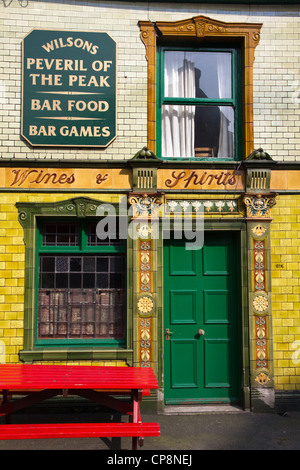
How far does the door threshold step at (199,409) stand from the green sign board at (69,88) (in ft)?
14.1

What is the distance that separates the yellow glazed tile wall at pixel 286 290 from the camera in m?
6.59

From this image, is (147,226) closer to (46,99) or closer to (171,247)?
(171,247)

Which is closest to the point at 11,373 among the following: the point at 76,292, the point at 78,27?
the point at 76,292

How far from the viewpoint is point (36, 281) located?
258 inches

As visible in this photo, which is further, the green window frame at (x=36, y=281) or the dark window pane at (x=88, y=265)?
the dark window pane at (x=88, y=265)

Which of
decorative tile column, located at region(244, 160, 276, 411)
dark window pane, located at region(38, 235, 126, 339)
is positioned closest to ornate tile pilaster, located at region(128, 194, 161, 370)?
dark window pane, located at region(38, 235, 126, 339)

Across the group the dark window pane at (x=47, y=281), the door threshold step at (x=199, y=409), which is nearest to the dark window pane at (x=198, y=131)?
the dark window pane at (x=47, y=281)

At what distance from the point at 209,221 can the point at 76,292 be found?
7.95 feet

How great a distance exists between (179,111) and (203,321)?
3525mm

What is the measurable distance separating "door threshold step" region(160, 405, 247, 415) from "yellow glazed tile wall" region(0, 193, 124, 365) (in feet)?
3.54

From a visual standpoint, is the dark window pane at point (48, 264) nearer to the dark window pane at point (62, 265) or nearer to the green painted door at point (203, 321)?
the dark window pane at point (62, 265)

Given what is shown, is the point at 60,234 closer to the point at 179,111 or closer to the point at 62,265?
the point at 62,265

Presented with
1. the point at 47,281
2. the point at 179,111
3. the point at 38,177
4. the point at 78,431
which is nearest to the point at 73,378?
the point at 78,431

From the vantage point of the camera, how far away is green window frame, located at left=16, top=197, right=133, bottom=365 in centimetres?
637
